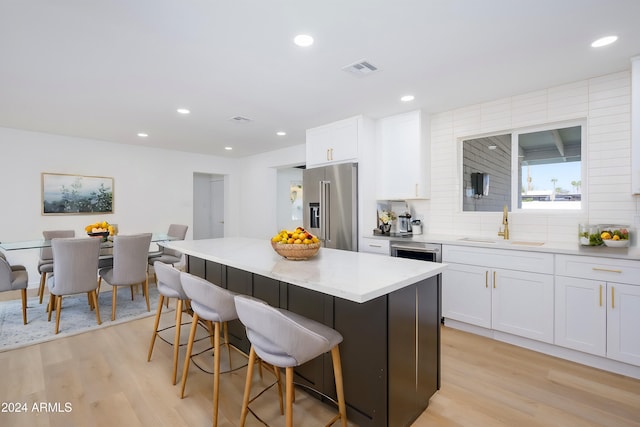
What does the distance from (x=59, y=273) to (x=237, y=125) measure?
8.90ft

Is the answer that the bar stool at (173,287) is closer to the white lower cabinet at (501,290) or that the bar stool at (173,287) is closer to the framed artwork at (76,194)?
the white lower cabinet at (501,290)

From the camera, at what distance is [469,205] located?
3729 millimetres

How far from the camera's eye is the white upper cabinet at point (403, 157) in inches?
147

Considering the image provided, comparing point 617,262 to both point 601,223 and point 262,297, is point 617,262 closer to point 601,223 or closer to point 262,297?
point 601,223

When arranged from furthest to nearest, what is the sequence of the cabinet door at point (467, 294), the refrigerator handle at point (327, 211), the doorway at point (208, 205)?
1. the doorway at point (208, 205)
2. the refrigerator handle at point (327, 211)
3. the cabinet door at point (467, 294)

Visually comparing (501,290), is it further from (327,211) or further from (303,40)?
(303,40)

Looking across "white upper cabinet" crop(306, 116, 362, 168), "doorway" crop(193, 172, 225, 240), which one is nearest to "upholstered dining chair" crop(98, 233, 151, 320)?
"white upper cabinet" crop(306, 116, 362, 168)

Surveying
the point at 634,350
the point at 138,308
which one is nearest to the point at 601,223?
the point at 634,350

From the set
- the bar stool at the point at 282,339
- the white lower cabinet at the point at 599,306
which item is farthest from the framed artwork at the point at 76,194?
the white lower cabinet at the point at 599,306

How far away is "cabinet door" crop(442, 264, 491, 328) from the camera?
296 cm

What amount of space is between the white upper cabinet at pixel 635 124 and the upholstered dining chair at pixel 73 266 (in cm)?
501

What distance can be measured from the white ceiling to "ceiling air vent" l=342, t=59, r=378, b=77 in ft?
0.22

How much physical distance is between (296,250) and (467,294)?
2024 mm

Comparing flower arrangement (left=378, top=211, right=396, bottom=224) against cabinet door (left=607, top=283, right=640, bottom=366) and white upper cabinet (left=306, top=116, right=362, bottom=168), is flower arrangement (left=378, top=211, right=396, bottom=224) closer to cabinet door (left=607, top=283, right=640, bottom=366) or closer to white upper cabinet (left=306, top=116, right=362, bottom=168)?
white upper cabinet (left=306, top=116, right=362, bottom=168)
